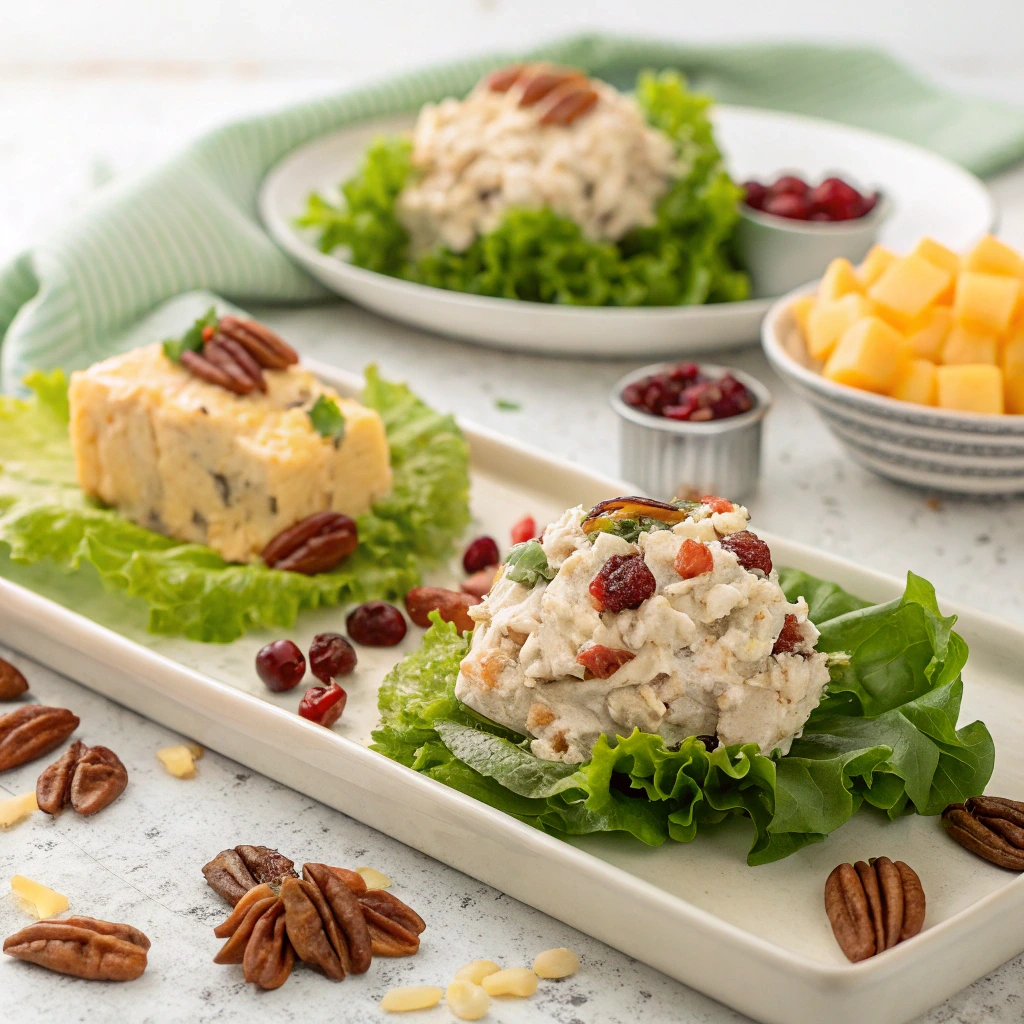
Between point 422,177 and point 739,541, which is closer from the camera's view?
point 739,541

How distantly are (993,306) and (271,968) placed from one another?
2394 mm

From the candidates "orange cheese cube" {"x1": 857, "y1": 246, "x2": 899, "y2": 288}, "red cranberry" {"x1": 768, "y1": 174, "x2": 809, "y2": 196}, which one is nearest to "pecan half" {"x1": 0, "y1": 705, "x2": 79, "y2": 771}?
"orange cheese cube" {"x1": 857, "y1": 246, "x2": 899, "y2": 288}

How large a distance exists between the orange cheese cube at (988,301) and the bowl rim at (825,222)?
1199 mm

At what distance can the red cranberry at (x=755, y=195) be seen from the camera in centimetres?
502

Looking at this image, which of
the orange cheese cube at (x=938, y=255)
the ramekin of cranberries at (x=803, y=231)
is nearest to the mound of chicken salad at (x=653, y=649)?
the orange cheese cube at (x=938, y=255)

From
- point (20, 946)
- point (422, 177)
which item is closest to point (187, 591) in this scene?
point (20, 946)

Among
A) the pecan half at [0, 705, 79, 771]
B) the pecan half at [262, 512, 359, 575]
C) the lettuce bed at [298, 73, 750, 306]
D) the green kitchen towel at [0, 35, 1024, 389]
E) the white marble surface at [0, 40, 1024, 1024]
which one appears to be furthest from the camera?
the lettuce bed at [298, 73, 750, 306]

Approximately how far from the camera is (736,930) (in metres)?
2.09

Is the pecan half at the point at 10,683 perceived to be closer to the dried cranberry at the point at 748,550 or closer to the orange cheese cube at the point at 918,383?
the dried cranberry at the point at 748,550

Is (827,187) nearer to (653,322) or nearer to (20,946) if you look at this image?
(653,322)

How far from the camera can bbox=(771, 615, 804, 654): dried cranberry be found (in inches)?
97.4

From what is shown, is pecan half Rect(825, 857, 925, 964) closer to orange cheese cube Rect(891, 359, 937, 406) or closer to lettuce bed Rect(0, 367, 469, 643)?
lettuce bed Rect(0, 367, 469, 643)

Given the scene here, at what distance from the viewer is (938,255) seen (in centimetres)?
365

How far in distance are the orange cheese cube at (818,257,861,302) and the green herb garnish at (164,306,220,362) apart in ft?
5.37
